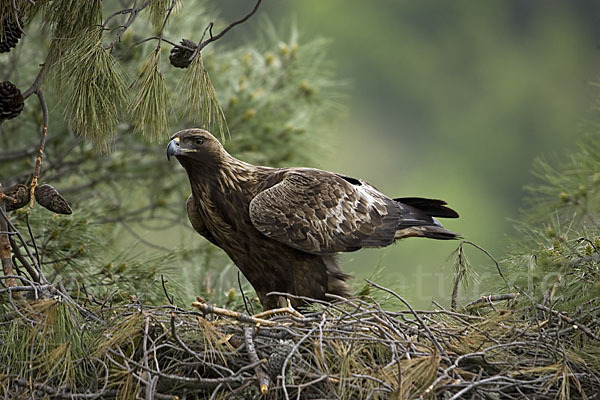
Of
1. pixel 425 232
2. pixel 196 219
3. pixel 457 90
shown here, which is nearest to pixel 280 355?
pixel 196 219

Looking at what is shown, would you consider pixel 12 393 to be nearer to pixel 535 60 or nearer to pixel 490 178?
pixel 490 178

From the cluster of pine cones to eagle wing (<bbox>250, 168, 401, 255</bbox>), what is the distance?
900 mm

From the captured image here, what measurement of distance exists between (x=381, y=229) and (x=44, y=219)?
126 cm

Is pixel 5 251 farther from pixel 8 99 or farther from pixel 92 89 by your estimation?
pixel 92 89

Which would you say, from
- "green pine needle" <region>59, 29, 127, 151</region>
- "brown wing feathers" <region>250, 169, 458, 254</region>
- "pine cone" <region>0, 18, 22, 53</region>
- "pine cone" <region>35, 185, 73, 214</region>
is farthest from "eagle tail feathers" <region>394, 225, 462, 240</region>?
"pine cone" <region>0, 18, 22, 53</region>

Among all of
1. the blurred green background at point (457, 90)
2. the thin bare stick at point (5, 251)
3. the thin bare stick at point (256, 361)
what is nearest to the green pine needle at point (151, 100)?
the thin bare stick at point (5, 251)

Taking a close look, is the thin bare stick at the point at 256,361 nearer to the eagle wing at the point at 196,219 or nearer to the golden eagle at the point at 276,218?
the golden eagle at the point at 276,218

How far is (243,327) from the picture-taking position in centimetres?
262

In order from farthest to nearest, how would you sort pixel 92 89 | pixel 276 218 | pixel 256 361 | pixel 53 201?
pixel 276 218 < pixel 92 89 < pixel 53 201 < pixel 256 361

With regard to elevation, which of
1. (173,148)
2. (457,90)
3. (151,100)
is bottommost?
(173,148)

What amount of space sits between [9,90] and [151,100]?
421 millimetres

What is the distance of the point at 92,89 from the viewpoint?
2918 mm

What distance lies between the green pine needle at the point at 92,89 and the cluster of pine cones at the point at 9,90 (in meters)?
0.16

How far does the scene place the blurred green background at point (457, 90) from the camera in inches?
619
